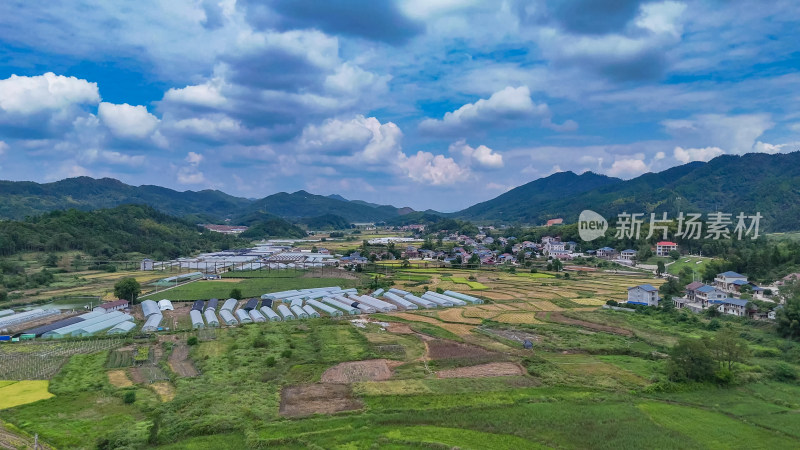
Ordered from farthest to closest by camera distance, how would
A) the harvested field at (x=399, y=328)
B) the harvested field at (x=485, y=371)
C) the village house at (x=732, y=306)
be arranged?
1. the village house at (x=732, y=306)
2. the harvested field at (x=399, y=328)
3. the harvested field at (x=485, y=371)

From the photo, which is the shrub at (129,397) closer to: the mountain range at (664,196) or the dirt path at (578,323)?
the dirt path at (578,323)

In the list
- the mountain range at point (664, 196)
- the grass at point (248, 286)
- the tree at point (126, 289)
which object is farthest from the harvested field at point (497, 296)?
the mountain range at point (664, 196)

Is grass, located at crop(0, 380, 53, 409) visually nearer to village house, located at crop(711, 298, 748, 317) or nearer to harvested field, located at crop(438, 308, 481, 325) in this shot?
harvested field, located at crop(438, 308, 481, 325)

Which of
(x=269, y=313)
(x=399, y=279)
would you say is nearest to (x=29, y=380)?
(x=269, y=313)

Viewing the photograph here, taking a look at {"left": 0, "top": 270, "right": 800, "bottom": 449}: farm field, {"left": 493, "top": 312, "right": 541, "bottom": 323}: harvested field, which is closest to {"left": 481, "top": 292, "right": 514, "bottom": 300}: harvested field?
{"left": 493, "top": 312, "right": 541, "bottom": 323}: harvested field

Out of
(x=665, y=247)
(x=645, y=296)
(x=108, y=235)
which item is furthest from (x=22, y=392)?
(x=665, y=247)

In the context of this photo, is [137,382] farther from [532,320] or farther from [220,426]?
[532,320]

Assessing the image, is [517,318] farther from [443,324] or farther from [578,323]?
[443,324]
